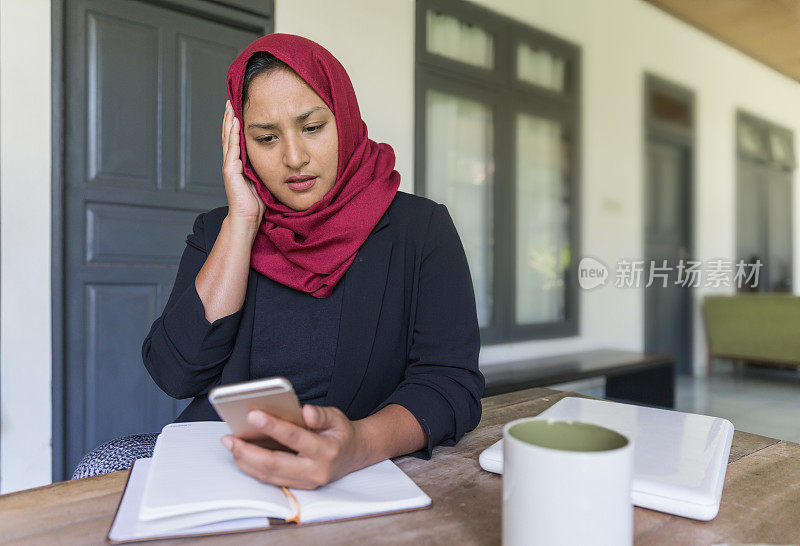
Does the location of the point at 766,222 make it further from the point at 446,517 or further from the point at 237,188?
the point at 446,517

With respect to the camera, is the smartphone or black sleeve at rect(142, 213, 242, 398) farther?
black sleeve at rect(142, 213, 242, 398)

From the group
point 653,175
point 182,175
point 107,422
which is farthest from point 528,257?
point 107,422

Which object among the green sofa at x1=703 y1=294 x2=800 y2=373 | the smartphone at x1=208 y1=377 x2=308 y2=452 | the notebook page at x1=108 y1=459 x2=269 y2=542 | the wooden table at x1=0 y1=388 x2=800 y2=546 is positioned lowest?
the green sofa at x1=703 y1=294 x2=800 y2=373

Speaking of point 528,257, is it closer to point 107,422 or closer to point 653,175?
point 653,175

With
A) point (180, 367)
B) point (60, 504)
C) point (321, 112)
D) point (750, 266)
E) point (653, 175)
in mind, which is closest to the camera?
point (60, 504)

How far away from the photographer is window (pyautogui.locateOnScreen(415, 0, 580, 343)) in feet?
11.5

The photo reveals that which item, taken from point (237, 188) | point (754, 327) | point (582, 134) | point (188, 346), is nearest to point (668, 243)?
point (754, 327)

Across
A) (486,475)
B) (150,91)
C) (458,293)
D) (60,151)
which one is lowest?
(486,475)

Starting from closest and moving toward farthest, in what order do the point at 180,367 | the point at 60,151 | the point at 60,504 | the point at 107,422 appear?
the point at 60,504 < the point at 180,367 < the point at 60,151 < the point at 107,422

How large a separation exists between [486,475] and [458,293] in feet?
1.32

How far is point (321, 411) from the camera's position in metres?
0.59

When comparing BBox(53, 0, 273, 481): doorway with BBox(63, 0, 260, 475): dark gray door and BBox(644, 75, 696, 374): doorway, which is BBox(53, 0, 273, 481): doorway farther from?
BBox(644, 75, 696, 374): doorway

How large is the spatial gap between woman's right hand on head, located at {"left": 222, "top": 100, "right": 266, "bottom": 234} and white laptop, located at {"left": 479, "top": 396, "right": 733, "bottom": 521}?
0.60m

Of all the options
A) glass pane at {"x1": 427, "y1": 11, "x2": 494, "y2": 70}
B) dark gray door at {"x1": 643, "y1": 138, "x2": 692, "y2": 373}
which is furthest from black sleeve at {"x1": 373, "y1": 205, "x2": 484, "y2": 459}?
dark gray door at {"x1": 643, "y1": 138, "x2": 692, "y2": 373}
